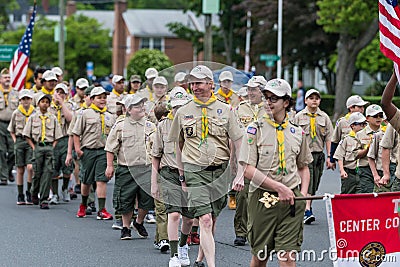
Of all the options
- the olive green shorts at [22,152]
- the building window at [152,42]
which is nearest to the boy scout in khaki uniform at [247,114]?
the olive green shorts at [22,152]

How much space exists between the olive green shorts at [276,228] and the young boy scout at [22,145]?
9123 mm

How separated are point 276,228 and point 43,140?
27.7ft

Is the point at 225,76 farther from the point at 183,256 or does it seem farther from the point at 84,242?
the point at 84,242

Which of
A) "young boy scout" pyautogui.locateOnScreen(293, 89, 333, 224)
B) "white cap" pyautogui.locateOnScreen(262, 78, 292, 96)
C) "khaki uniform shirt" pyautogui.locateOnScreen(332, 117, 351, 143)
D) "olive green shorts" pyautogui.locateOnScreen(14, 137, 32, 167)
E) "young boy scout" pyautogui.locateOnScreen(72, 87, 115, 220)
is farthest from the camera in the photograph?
"olive green shorts" pyautogui.locateOnScreen(14, 137, 32, 167)

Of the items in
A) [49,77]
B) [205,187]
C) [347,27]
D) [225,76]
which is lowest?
[205,187]

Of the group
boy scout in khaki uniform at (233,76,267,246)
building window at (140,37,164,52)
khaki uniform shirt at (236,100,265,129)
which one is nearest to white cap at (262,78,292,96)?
boy scout in khaki uniform at (233,76,267,246)

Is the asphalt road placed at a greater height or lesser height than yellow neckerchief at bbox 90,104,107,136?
lesser

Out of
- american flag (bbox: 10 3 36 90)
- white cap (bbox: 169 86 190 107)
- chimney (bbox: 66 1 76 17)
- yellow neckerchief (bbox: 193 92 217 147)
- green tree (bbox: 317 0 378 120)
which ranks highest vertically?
chimney (bbox: 66 1 76 17)

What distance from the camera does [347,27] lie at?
133 feet

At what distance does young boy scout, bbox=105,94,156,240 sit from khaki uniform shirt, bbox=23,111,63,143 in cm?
321

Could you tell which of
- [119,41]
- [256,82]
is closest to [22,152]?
[256,82]

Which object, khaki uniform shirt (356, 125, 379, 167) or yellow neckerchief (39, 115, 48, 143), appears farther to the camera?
yellow neckerchief (39, 115, 48, 143)

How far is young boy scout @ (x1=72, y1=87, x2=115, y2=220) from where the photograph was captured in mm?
14711

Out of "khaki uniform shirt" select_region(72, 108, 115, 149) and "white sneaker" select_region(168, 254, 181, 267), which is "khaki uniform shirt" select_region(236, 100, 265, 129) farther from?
"khaki uniform shirt" select_region(72, 108, 115, 149)
